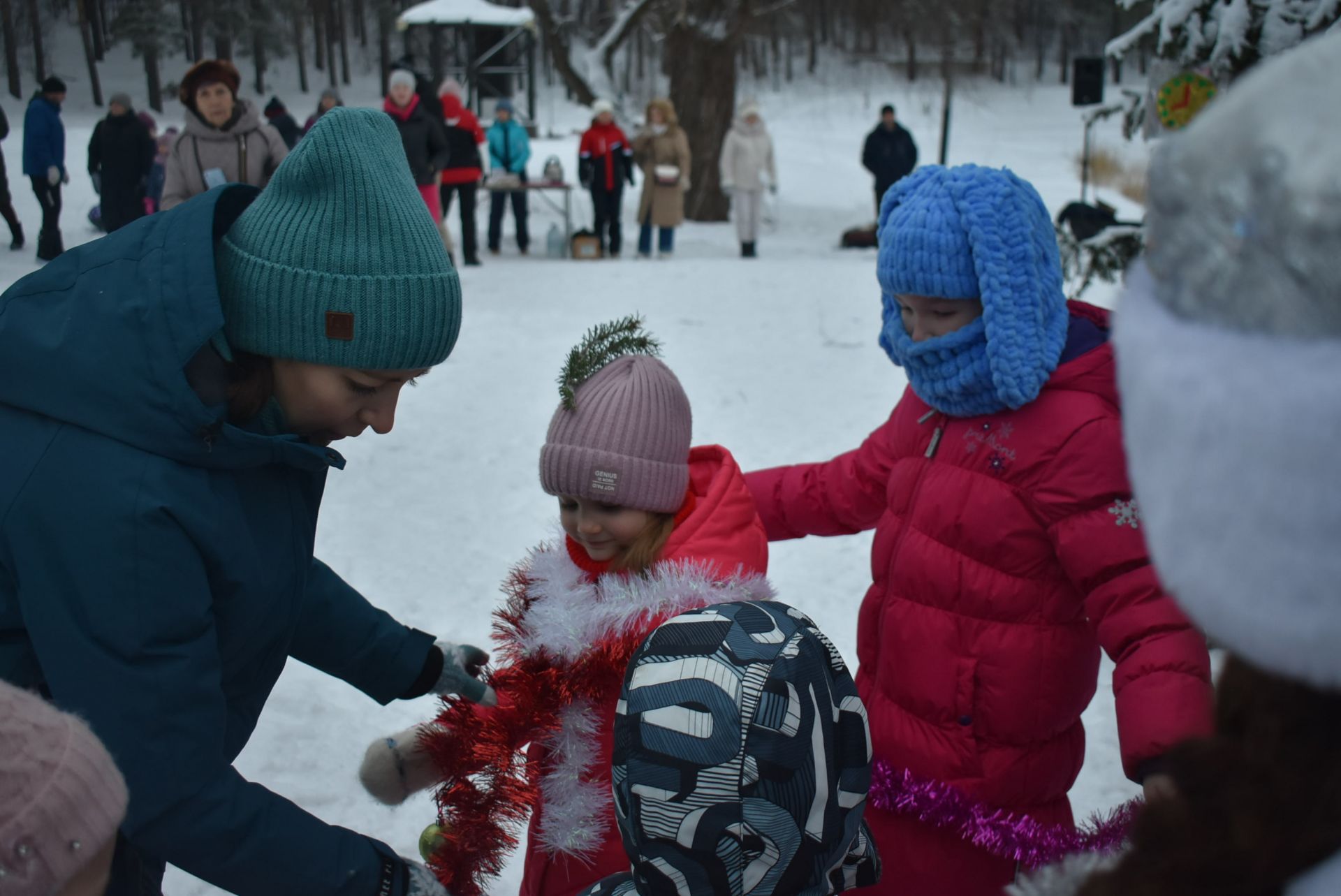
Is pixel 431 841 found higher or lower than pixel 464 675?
lower

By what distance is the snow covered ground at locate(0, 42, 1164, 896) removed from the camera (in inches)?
133

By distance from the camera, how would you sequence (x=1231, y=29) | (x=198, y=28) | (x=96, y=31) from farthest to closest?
1. (x=198, y=28)
2. (x=96, y=31)
3. (x=1231, y=29)

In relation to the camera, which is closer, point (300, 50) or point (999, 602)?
point (999, 602)

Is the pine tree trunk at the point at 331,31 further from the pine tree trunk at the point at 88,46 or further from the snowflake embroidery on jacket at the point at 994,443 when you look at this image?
the snowflake embroidery on jacket at the point at 994,443

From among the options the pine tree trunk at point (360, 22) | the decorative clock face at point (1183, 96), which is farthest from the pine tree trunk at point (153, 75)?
the pine tree trunk at point (360, 22)

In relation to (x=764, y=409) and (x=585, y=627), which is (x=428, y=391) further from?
(x=585, y=627)

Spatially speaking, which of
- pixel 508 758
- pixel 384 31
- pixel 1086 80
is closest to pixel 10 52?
pixel 508 758

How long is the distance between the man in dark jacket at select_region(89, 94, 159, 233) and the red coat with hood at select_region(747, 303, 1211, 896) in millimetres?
9088

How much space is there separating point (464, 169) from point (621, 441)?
9780 millimetres

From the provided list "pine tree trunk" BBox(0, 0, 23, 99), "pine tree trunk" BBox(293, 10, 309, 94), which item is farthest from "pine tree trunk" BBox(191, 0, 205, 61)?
"pine tree trunk" BBox(293, 10, 309, 94)

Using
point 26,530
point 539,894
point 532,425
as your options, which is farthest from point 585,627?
point 532,425

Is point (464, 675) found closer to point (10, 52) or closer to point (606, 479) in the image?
point (606, 479)

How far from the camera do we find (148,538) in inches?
55.6

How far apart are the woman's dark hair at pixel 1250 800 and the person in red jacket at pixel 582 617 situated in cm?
116
